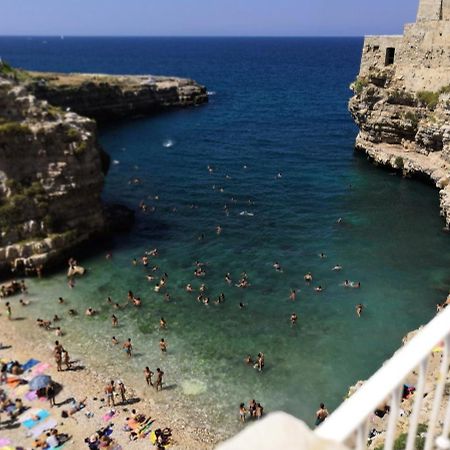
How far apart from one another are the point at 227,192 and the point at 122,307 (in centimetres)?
2115

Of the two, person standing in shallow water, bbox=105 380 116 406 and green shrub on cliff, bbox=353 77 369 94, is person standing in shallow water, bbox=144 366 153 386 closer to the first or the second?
person standing in shallow water, bbox=105 380 116 406

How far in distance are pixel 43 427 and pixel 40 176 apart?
18.8 meters

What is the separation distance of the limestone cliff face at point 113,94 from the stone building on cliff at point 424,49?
53441mm

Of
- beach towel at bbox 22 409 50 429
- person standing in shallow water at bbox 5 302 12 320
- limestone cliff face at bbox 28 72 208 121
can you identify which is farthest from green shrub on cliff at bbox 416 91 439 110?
limestone cliff face at bbox 28 72 208 121

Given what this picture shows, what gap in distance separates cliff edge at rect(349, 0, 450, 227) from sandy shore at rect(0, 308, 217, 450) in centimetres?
2820

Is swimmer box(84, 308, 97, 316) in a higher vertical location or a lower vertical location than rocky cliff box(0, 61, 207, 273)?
lower

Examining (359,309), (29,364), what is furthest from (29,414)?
(359,309)

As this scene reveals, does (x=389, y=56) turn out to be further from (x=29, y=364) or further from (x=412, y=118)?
(x=29, y=364)

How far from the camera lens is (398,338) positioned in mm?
27250

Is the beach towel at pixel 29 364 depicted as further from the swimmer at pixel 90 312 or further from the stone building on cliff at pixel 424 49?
the stone building on cliff at pixel 424 49

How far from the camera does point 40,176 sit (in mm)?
35062

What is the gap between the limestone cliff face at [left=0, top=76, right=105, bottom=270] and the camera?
33688mm

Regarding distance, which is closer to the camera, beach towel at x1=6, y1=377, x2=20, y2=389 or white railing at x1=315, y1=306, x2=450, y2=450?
white railing at x1=315, y1=306, x2=450, y2=450

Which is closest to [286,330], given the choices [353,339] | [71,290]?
[353,339]
